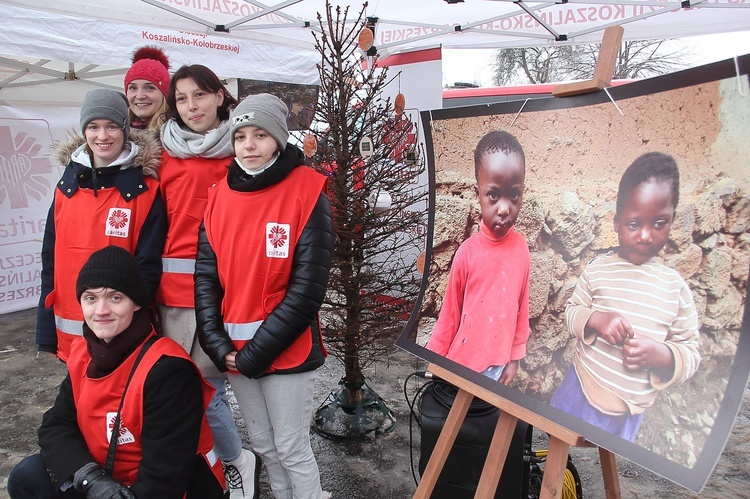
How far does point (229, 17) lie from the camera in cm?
485

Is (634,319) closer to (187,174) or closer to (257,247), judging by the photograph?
(257,247)

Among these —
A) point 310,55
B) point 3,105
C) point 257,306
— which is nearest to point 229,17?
point 310,55

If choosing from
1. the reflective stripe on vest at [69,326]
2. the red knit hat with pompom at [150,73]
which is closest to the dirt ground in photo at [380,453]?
the reflective stripe on vest at [69,326]

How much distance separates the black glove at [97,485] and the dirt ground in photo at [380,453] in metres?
1.11

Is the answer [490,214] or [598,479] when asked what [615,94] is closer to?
[490,214]

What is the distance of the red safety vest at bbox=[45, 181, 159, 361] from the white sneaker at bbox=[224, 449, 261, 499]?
87cm

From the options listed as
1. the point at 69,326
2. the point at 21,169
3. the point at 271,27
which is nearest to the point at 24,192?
the point at 21,169

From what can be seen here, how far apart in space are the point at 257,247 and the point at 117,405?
695 millimetres

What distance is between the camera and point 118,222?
2172 mm

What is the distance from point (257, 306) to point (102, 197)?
0.78m

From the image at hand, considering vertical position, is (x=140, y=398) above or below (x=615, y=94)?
below

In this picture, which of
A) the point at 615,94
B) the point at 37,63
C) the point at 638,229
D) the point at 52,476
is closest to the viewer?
the point at 638,229

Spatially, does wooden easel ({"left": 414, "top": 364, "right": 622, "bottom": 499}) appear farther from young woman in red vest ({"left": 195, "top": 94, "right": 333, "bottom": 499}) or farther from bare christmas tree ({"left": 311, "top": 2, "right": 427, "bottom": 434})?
bare christmas tree ({"left": 311, "top": 2, "right": 427, "bottom": 434})

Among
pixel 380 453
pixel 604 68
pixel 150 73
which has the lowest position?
pixel 380 453
